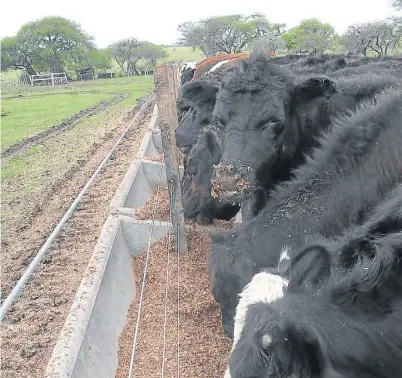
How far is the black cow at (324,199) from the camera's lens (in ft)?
8.04


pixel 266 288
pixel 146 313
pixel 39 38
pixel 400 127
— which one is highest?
pixel 39 38

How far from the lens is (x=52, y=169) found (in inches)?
411

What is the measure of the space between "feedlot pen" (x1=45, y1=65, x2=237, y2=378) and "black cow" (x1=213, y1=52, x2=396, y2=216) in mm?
1094

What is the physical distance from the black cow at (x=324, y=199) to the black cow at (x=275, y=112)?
113 centimetres

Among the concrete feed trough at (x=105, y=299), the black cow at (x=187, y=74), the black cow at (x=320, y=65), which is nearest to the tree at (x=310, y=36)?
the black cow at (x=187, y=74)

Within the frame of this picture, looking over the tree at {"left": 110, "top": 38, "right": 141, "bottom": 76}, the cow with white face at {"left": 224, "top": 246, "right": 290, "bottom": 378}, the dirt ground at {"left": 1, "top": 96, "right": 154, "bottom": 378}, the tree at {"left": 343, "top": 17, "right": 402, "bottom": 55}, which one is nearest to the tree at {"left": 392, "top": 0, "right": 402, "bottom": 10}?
the tree at {"left": 343, "top": 17, "right": 402, "bottom": 55}

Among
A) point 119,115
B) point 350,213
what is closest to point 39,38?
point 119,115

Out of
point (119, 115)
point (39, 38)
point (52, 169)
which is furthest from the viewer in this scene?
point (39, 38)

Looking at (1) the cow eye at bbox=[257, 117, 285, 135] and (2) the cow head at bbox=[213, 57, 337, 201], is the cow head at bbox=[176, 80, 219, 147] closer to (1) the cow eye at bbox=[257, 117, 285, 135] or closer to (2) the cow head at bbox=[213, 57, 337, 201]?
(2) the cow head at bbox=[213, 57, 337, 201]

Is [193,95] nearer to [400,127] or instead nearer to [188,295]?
[188,295]

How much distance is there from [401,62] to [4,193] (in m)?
6.74

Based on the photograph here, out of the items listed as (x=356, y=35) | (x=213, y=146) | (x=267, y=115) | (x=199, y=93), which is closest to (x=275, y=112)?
(x=267, y=115)

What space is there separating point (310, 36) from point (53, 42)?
29076 millimetres

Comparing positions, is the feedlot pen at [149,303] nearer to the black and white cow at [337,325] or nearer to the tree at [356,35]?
the black and white cow at [337,325]
